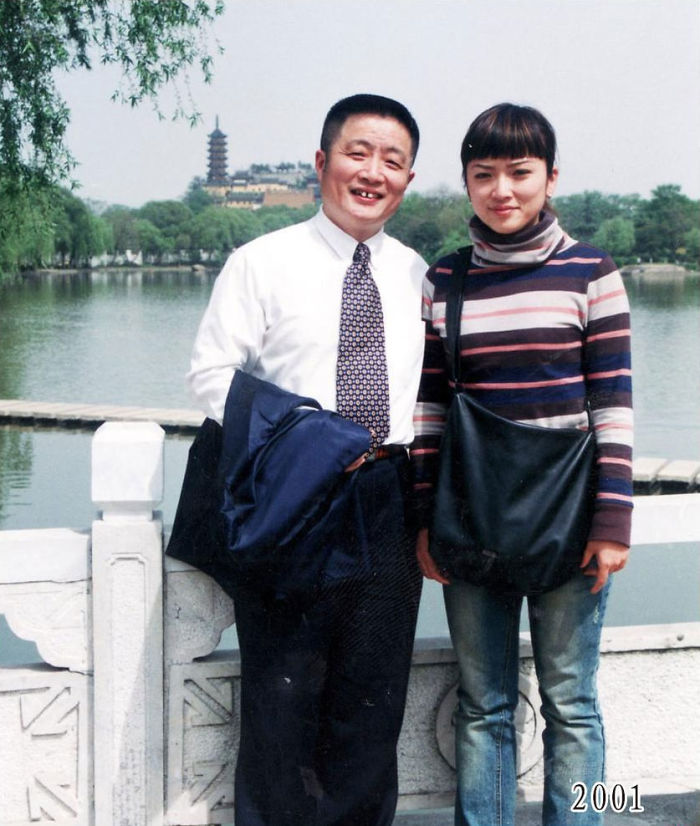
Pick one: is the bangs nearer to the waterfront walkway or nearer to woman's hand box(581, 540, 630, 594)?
woman's hand box(581, 540, 630, 594)

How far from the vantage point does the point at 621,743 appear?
7.63 ft

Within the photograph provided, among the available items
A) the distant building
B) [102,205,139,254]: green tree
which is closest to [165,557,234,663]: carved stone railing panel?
[102,205,139,254]: green tree

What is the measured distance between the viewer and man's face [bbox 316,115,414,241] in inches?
79.6

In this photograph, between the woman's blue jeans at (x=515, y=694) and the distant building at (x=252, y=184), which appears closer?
the woman's blue jeans at (x=515, y=694)

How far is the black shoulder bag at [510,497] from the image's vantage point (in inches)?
74.8

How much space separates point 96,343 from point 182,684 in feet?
81.5

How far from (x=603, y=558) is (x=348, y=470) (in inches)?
18.9

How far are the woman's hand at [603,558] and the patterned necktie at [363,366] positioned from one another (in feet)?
1.40

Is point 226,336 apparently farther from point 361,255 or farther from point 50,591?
point 50,591

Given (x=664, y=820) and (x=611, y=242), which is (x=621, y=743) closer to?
(x=664, y=820)

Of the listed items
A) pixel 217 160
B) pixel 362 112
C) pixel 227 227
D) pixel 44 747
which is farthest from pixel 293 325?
pixel 217 160

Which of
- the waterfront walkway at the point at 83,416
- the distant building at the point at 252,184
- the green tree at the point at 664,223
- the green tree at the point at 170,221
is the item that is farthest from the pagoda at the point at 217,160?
the waterfront walkway at the point at 83,416

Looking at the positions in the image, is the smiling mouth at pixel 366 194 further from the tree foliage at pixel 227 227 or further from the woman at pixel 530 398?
the tree foliage at pixel 227 227

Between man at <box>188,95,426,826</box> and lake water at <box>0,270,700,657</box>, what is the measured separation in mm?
2747
